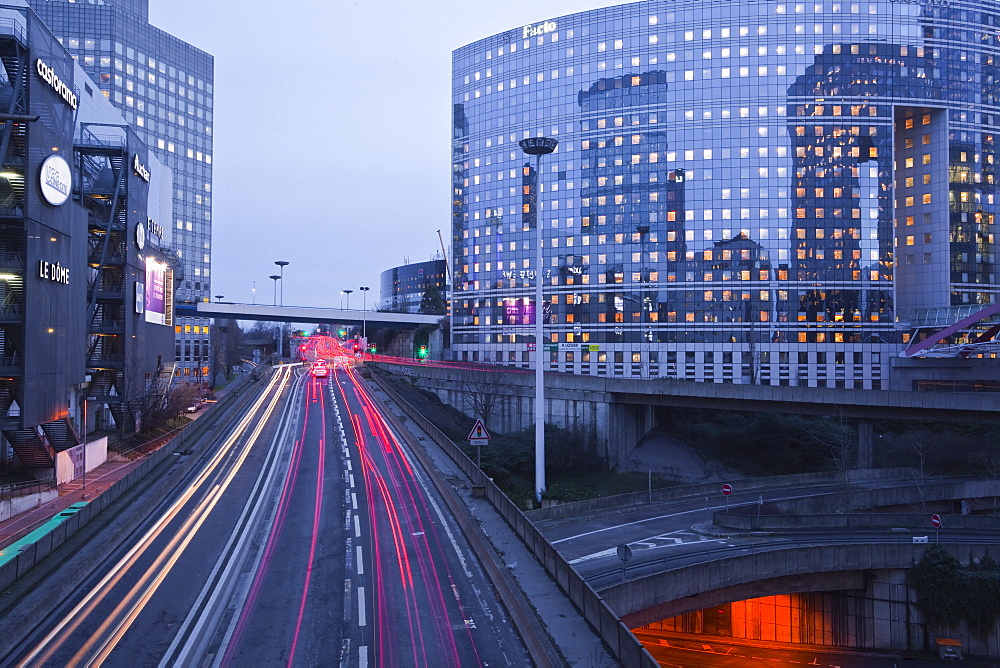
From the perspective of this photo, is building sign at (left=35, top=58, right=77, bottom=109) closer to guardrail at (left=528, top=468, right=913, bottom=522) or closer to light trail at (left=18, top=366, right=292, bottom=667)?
light trail at (left=18, top=366, right=292, bottom=667)

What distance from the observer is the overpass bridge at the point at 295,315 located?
348 feet

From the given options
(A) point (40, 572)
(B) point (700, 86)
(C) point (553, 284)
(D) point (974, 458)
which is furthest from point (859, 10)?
(A) point (40, 572)

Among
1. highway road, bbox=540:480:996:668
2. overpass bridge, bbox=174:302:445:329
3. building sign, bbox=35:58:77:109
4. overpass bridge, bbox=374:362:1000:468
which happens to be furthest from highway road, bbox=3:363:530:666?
overpass bridge, bbox=174:302:445:329

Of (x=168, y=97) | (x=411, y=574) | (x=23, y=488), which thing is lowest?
(x=411, y=574)

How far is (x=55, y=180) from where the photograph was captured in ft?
116

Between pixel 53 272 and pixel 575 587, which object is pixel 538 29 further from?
pixel 575 587

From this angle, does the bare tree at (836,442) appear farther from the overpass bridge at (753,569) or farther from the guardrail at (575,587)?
the guardrail at (575,587)

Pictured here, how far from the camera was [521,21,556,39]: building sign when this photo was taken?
10462cm

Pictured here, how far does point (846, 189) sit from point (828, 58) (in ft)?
63.9

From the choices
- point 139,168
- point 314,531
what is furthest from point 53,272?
point 314,531

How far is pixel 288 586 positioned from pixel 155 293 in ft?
161

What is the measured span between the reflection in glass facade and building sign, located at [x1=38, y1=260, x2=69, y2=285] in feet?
242

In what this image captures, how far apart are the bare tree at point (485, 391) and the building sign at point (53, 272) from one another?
112 feet

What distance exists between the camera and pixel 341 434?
46.0 m
